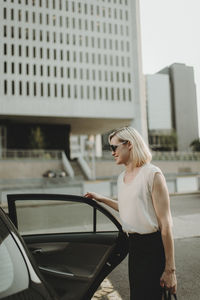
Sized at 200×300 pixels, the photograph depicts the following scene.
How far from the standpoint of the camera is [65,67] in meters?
36.3

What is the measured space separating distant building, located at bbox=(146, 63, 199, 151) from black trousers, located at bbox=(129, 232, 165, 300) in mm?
84693

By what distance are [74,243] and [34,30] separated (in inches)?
1540

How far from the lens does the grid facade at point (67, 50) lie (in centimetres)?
3472

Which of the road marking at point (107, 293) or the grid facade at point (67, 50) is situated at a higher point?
the grid facade at point (67, 50)

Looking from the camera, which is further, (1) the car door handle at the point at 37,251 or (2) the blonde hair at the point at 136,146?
(1) the car door handle at the point at 37,251

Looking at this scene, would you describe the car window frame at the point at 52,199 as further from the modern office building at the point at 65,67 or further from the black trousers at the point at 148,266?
the modern office building at the point at 65,67

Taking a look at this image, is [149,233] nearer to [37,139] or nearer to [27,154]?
[27,154]

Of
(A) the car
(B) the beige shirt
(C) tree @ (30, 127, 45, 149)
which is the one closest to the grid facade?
(C) tree @ (30, 127, 45, 149)

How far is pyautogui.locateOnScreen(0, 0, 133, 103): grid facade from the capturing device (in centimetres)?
3472

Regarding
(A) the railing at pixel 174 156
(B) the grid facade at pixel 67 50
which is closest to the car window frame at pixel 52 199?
(A) the railing at pixel 174 156

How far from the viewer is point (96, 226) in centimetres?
227

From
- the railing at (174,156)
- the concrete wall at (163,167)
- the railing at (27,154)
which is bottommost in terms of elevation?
the concrete wall at (163,167)

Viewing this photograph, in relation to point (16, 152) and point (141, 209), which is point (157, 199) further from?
point (16, 152)

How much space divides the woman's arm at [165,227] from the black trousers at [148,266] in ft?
0.20
